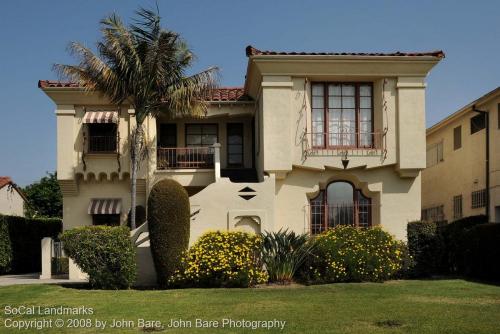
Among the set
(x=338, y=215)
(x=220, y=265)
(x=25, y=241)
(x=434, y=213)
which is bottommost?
(x=25, y=241)

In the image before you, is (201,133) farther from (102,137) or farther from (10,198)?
(10,198)

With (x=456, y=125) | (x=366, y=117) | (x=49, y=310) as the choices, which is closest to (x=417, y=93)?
(x=366, y=117)

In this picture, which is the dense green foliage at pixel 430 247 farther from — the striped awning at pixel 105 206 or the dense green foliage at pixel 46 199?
the dense green foliage at pixel 46 199

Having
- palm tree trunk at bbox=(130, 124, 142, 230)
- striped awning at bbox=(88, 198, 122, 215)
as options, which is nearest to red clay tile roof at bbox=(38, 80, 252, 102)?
palm tree trunk at bbox=(130, 124, 142, 230)

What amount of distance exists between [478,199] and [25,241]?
20398 mm

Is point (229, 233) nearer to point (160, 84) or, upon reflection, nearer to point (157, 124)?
point (160, 84)

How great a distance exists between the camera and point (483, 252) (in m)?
19.6

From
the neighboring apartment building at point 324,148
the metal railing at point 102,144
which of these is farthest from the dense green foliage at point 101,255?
the metal railing at point 102,144

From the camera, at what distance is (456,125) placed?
32312 mm

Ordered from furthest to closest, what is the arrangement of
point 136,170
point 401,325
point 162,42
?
point 136,170 → point 162,42 → point 401,325

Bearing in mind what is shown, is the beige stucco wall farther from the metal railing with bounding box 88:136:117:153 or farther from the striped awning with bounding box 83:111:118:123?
the striped awning with bounding box 83:111:118:123

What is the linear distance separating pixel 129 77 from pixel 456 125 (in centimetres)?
1723

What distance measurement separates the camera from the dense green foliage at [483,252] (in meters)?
19.2

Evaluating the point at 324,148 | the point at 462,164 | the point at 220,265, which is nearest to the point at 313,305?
the point at 220,265
